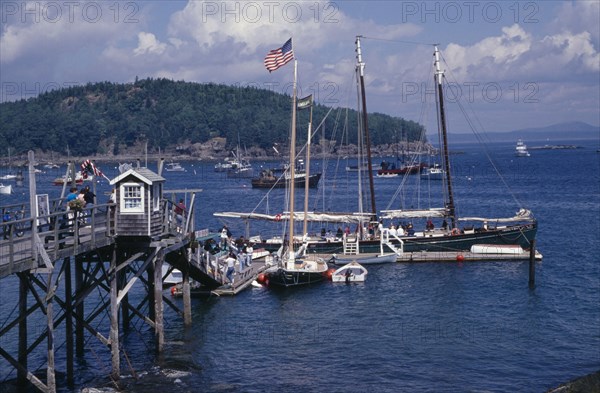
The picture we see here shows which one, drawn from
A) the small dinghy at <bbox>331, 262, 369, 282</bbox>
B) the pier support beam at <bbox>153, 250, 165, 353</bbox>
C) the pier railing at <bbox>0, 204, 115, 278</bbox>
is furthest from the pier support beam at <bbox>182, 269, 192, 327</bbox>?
the small dinghy at <bbox>331, 262, 369, 282</bbox>

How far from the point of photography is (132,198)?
29.0 meters

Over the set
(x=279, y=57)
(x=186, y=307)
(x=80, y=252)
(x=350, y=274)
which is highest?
(x=279, y=57)

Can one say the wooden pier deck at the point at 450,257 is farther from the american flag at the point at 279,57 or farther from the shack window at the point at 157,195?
the shack window at the point at 157,195

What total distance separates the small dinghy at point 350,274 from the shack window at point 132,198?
20988mm

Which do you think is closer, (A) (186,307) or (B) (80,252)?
(B) (80,252)

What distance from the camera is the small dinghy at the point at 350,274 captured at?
158ft

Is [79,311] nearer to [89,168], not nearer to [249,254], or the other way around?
[89,168]

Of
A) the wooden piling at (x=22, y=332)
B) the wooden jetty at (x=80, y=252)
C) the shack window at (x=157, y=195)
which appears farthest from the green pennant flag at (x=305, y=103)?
the wooden piling at (x=22, y=332)

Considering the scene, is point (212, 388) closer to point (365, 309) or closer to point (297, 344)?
point (297, 344)

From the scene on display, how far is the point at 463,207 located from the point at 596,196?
21014 millimetres

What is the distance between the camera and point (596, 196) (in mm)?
110188

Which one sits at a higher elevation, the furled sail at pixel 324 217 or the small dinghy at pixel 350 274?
the furled sail at pixel 324 217

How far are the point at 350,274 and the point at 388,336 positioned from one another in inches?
472

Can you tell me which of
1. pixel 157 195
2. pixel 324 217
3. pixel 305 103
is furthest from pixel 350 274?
pixel 157 195
